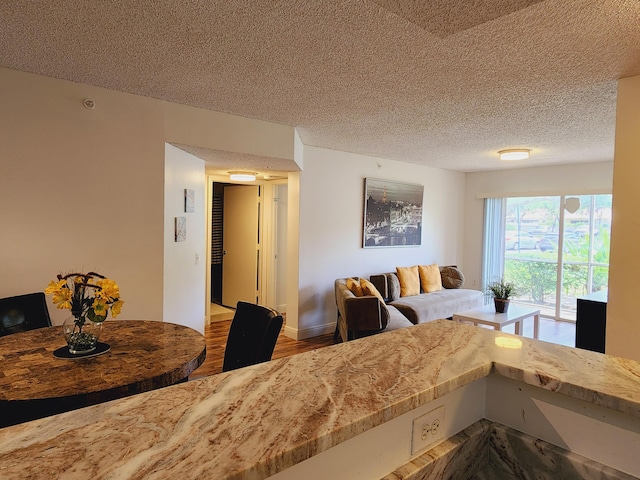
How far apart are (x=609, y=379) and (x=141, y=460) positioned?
3.15 ft

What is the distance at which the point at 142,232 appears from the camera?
Answer: 3.09 metres

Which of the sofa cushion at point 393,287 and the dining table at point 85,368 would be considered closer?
the dining table at point 85,368

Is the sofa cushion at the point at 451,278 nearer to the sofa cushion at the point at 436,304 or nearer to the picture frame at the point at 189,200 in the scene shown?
the sofa cushion at the point at 436,304

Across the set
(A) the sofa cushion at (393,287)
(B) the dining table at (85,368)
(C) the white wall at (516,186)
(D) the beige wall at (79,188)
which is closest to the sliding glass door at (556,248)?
(C) the white wall at (516,186)

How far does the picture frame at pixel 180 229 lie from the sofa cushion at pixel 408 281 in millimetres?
3134

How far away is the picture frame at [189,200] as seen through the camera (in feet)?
11.9

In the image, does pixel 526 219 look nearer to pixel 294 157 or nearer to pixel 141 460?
pixel 294 157

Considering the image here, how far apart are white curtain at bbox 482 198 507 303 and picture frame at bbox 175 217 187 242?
17.2 ft

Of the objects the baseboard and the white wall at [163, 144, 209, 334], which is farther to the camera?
the baseboard

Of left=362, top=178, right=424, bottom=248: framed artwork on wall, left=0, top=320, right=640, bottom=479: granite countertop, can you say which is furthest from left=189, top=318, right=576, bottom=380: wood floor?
left=0, top=320, right=640, bottom=479: granite countertop

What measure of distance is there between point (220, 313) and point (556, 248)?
536cm

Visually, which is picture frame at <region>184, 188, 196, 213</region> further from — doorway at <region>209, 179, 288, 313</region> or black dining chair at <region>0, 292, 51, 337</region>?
doorway at <region>209, 179, 288, 313</region>

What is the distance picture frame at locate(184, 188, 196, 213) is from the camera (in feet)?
11.9

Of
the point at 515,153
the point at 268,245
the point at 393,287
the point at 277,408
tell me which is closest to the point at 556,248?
the point at 515,153
